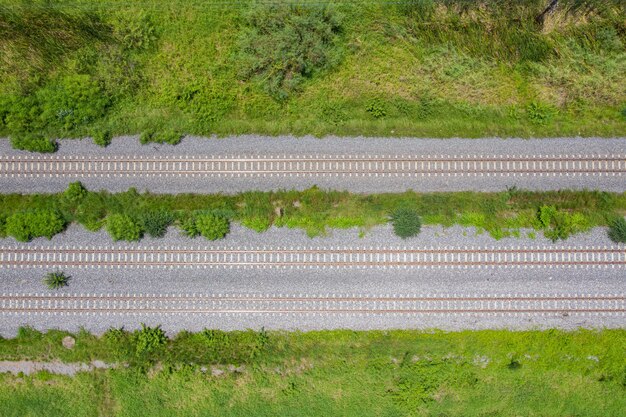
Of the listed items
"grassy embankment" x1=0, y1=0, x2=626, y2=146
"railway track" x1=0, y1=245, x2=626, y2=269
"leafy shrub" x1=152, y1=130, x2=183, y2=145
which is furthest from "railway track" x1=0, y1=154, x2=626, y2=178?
"railway track" x1=0, y1=245, x2=626, y2=269

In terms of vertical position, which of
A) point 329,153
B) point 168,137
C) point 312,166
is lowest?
point 312,166

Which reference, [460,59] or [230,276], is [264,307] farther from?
[460,59]

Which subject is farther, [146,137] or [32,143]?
[146,137]

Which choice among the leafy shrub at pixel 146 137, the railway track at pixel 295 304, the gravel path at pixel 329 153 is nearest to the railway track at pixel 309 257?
the railway track at pixel 295 304

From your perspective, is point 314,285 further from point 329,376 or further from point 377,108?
point 377,108

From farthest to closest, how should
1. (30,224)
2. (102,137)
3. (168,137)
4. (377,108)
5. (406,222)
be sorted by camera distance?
(377,108) < (168,137) < (102,137) < (406,222) < (30,224)

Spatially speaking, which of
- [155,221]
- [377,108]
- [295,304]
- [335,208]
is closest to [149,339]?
[155,221]

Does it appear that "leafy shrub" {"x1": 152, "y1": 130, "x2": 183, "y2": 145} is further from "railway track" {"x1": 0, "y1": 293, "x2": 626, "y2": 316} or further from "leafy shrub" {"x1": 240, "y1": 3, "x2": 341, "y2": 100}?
"railway track" {"x1": 0, "y1": 293, "x2": 626, "y2": 316}

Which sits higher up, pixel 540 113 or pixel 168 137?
pixel 540 113

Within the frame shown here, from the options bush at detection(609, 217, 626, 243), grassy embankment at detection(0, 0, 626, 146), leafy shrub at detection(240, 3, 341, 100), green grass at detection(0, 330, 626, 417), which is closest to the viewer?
bush at detection(609, 217, 626, 243)
